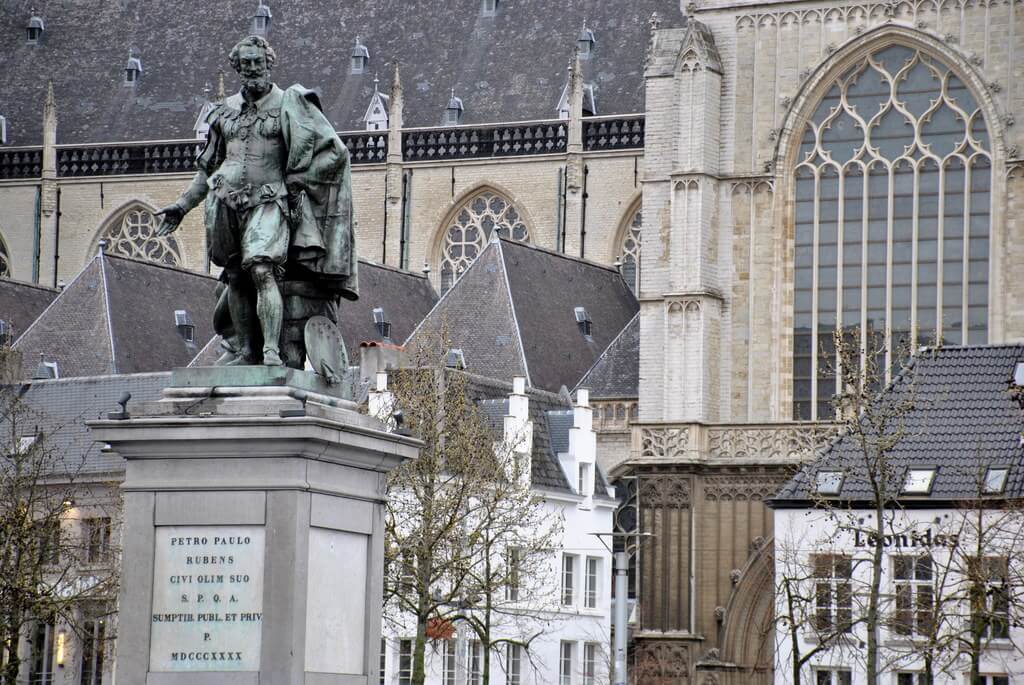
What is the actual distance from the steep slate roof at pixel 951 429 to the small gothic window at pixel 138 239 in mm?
34312

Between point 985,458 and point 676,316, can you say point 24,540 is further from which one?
point 676,316

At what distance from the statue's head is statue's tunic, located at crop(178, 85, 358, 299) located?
100 millimetres

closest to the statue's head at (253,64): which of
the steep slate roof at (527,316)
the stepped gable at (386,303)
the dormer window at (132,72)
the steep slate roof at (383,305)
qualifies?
the steep slate roof at (527,316)

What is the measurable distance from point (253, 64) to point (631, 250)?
5374 cm

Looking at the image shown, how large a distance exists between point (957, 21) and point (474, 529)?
17.5 metres

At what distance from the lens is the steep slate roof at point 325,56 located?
73.6 meters

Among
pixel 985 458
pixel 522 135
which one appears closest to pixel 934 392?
pixel 985 458

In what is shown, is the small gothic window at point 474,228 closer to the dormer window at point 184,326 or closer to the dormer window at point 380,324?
the dormer window at point 380,324

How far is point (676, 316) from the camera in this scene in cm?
5212

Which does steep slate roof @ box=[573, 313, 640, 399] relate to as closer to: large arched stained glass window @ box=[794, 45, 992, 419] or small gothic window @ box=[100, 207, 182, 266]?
large arched stained glass window @ box=[794, 45, 992, 419]

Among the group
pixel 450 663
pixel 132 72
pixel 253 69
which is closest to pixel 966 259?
pixel 450 663

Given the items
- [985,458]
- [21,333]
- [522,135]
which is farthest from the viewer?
[522,135]

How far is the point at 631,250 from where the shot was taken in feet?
228

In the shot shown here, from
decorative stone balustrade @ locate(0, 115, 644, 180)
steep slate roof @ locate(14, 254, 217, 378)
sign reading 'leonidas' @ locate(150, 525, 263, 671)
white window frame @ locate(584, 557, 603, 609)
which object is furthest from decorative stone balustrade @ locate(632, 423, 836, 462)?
sign reading 'leonidas' @ locate(150, 525, 263, 671)
